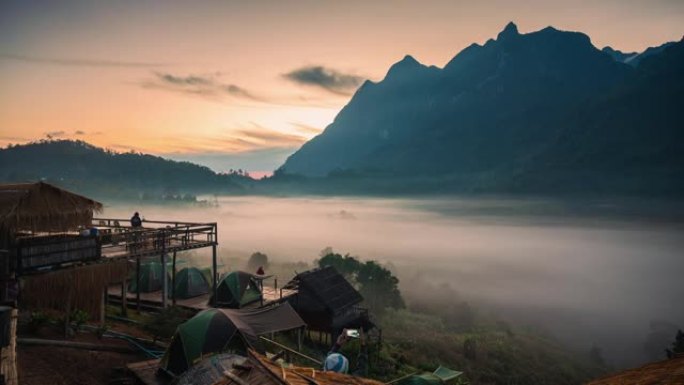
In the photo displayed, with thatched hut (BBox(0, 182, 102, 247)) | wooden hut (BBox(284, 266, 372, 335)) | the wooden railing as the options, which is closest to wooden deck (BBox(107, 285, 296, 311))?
wooden hut (BBox(284, 266, 372, 335))

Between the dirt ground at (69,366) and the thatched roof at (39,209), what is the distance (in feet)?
12.4

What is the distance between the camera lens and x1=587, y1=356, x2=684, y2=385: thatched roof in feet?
21.8

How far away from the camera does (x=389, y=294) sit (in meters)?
64.9

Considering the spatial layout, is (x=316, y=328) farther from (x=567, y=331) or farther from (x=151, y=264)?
(x=567, y=331)

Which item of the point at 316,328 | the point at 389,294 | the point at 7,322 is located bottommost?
the point at 389,294

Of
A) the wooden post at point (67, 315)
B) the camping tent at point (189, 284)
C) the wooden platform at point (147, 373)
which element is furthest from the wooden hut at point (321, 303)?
the wooden post at point (67, 315)

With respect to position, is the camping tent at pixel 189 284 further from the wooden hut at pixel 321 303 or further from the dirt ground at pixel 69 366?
the dirt ground at pixel 69 366

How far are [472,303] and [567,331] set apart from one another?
1820cm

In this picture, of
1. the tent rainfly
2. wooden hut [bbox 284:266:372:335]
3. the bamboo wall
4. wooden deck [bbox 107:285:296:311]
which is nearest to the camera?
the tent rainfly

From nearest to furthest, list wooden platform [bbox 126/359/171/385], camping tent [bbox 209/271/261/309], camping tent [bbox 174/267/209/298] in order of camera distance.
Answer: wooden platform [bbox 126/359/171/385] → camping tent [bbox 209/271/261/309] → camping tent [bbox 174/267/209/298]

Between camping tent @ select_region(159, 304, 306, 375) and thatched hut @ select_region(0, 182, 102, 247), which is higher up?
thatched hut @ select_region(0, 182, 102, 247)

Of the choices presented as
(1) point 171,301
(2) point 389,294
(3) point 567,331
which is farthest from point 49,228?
(3) point 567,331

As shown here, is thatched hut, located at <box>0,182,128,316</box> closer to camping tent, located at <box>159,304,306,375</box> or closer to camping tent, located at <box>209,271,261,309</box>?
camping tent, located at <box>159,304,306,375</box>

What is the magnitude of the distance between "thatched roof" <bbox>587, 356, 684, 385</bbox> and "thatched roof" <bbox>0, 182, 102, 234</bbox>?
16.4 m
